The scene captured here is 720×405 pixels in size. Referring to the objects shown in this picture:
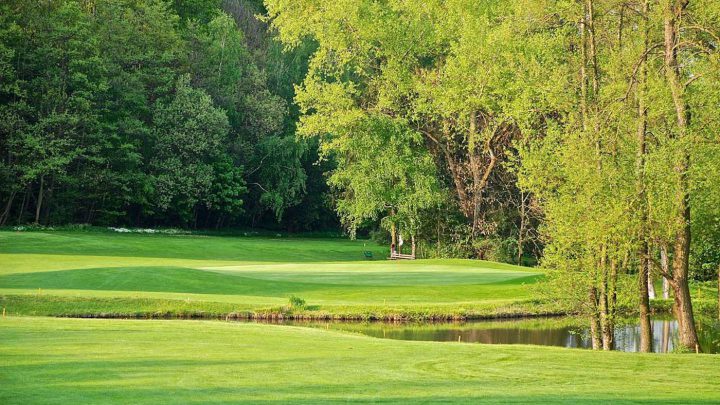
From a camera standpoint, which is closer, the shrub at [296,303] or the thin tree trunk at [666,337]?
the thin tree trunk at [666,337]

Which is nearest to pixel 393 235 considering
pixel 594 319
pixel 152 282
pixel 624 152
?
pixel 152 282

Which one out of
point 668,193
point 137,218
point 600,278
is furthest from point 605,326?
point 137,218

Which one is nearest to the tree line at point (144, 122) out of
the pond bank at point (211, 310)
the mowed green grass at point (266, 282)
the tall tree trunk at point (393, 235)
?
the tall tree trunk at point (393, 235)

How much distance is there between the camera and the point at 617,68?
2975cm

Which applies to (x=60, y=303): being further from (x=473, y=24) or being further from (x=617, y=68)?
(x=473, y=24)

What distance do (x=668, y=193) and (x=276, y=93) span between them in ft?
193

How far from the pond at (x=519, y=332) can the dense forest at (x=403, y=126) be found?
236 centimetres

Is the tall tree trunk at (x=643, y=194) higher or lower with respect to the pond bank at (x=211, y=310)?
higher

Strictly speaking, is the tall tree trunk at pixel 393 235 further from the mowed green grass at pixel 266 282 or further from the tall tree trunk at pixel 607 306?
the tall tree trunk at pixel 607 306

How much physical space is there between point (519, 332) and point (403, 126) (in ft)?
81.7

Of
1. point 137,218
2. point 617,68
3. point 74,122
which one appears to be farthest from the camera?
point 137,218

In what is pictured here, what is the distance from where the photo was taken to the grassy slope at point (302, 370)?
12461 millimetres

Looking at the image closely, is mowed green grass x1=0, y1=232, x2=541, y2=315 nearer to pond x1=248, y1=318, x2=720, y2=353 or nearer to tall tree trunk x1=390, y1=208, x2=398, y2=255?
pond x1=248, y1=318, x2=720, y2=353

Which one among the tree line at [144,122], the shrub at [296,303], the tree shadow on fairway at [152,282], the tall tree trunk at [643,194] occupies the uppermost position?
the tree line at [144,122]
